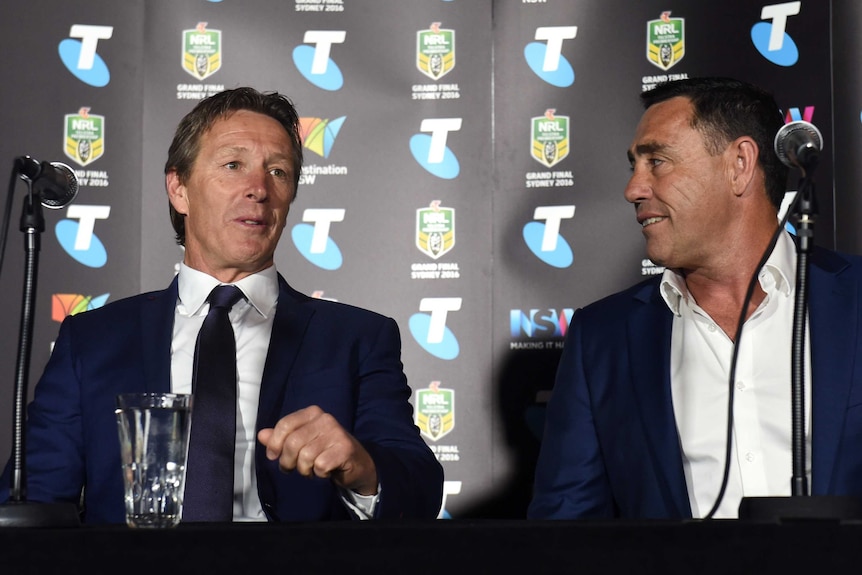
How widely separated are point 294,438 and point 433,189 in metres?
2.22

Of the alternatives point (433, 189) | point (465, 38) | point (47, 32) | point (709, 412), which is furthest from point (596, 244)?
point (47, 32)

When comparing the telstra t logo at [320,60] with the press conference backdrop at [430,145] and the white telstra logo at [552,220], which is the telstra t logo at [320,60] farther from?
the white telstra logo at [552,220]

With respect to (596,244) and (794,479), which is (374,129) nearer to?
(596,244)

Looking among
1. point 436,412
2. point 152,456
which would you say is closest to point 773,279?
point 436,412

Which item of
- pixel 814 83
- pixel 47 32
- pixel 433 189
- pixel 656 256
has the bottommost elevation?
pixel 656 256

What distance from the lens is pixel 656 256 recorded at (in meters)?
2.54

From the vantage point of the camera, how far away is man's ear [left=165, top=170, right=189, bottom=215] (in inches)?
102

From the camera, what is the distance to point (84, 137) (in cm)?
364

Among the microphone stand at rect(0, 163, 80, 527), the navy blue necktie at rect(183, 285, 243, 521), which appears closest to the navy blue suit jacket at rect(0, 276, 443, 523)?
the navy blue necktie at rect(183, 285, 243, 521)

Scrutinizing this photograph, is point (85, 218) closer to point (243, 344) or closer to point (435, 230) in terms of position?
point (435, 230)

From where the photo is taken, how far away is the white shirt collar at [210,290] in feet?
7.91

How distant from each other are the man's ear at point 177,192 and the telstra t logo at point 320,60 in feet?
3.88

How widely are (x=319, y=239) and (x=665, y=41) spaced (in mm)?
1382

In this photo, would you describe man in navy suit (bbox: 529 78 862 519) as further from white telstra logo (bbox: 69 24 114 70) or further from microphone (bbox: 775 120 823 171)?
white telstra logo (bbox: 69 24 114 70)
